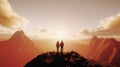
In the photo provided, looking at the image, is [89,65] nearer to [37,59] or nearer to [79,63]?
[79,63]

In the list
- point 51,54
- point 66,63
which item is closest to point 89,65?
point 66,63

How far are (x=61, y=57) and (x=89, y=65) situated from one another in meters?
8.49

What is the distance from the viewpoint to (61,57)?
62.6 m

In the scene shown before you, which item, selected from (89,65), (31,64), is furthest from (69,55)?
(31,64)

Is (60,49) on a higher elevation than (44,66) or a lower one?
higher

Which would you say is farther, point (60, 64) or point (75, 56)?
point (75, 56)

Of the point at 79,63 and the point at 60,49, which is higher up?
the point at 60,49

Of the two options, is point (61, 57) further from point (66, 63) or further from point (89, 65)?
point (89, 65)

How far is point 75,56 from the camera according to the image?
6556 cm

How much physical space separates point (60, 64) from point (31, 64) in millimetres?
9830

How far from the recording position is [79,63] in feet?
207

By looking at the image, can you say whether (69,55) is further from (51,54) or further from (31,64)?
(31,64)

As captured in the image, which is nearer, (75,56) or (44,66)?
(44,66)

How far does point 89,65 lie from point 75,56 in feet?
18.2
